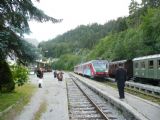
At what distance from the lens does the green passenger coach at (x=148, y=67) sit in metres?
33.8

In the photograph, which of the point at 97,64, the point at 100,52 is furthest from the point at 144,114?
the point at 100,52

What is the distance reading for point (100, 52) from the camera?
124m

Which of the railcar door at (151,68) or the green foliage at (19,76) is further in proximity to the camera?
the railcar door at (151,68)

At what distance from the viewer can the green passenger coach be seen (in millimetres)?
33781

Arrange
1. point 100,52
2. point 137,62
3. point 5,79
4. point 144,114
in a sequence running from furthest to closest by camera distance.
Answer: point 100,52 < point 137,62 < point 5,79 < point 144,114

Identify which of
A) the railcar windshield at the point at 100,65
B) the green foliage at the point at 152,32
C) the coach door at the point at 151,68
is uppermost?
the green foliage at the point at 152,32

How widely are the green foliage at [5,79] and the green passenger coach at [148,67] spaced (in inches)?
485

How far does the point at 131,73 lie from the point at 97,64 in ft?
30.8

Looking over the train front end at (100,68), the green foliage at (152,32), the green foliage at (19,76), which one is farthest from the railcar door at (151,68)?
the green foliage at (152,32)

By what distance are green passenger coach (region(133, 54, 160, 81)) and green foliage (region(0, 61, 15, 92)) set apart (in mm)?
12318

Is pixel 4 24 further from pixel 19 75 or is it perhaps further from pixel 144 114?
pixel 19 75

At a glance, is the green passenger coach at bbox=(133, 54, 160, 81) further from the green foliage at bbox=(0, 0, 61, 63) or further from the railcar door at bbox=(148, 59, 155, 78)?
the green foliage at bbox=(0, 0, 61, 63)

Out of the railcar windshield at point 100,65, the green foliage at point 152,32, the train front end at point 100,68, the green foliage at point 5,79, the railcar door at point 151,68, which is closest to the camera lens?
the green foliage at point 5,79

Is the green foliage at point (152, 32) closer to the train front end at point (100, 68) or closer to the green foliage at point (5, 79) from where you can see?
the train front end at point (100, 68)
